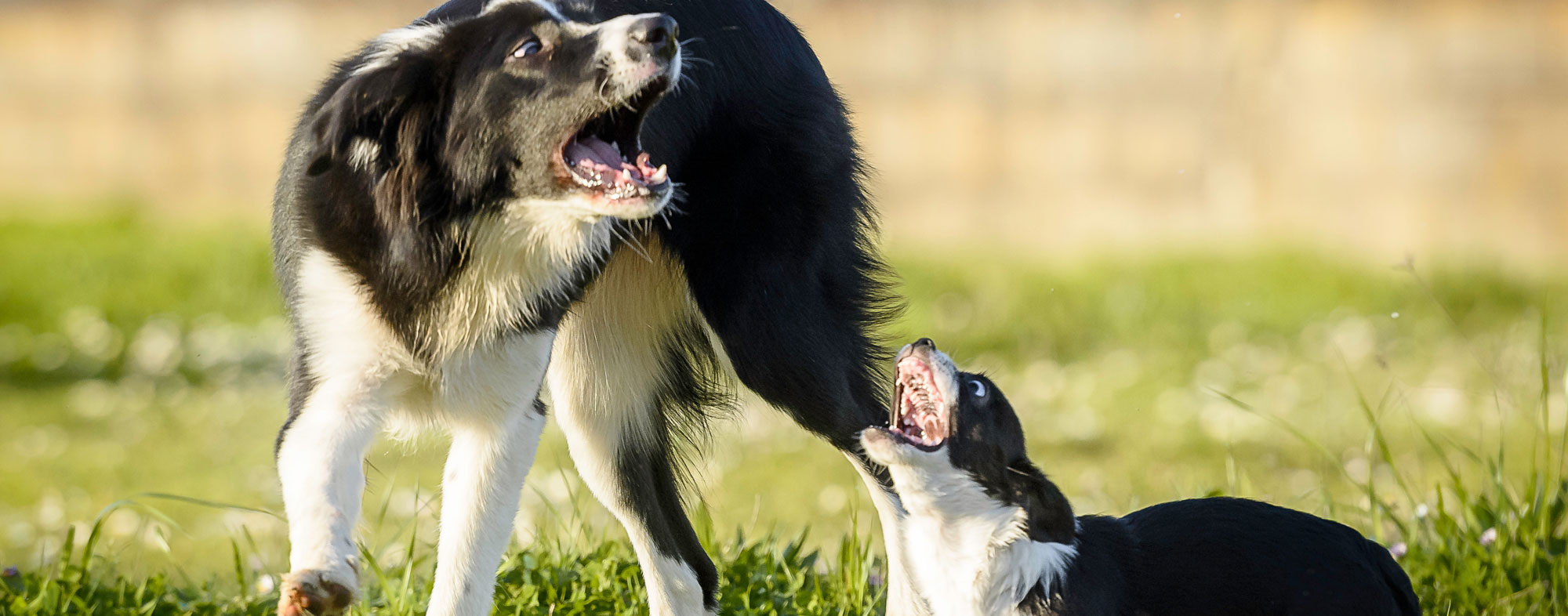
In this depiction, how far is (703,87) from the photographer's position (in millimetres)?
2771

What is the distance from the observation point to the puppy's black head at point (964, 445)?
88.4 inches

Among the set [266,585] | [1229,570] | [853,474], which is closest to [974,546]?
[1229,570]

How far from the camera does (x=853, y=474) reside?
14.7 feet

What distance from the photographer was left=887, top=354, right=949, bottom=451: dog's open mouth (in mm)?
2275

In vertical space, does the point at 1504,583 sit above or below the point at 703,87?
below

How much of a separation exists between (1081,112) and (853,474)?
5.09m

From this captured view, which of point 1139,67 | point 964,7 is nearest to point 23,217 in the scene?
point 964,7

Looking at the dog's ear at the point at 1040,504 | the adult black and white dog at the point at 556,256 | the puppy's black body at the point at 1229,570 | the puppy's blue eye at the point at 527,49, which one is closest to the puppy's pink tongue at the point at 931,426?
the dog's ear at the point at 1040,504

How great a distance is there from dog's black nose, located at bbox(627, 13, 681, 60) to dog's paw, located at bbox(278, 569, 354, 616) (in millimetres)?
982

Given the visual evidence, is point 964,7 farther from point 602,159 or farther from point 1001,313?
point 602,159

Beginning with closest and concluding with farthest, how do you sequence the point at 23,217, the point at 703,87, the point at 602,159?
1. the point at 602,159
2. the point at 703,87
3. the point at 23,217

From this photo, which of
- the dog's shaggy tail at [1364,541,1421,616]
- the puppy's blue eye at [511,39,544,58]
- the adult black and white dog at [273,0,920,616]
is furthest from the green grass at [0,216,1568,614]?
the puppy's blue eye at [511,39,544,58]

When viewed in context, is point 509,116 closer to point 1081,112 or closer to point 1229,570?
point 1229,570

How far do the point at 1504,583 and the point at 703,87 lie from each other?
1892 millimetres
